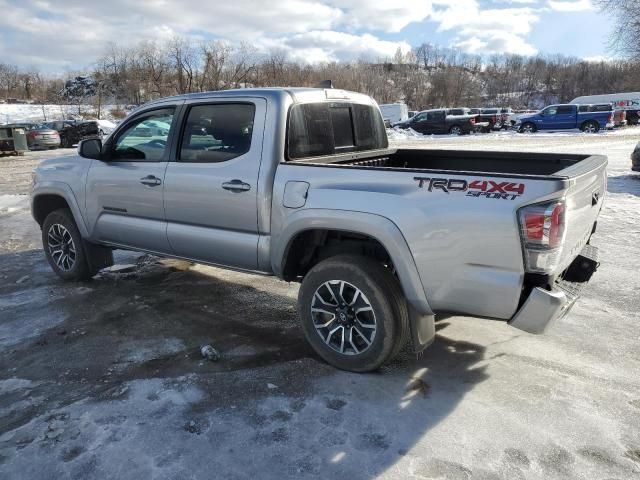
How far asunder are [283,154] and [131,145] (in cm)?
185

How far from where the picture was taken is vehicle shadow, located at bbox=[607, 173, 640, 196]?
424 inches

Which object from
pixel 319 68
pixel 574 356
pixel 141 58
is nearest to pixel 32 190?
pixel 574 356

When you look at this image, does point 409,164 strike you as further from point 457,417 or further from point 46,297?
point 46,297

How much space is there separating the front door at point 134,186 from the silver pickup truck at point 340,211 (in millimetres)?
17

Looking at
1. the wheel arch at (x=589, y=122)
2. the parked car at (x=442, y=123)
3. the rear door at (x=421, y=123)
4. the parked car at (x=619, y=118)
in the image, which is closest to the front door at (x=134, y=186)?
the parked car at (x=442, y=123)

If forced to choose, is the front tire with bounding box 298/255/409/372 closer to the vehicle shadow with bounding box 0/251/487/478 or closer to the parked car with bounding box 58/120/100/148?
the vehicle shadow with bounding box 0/251/487/478

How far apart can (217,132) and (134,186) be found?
1049 mm

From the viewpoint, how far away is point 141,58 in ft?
193

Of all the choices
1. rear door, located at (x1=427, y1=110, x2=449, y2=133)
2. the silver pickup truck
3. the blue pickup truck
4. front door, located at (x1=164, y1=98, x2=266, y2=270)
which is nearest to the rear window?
the silver pickup truck

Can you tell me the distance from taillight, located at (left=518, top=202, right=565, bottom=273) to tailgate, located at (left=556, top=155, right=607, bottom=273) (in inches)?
4.1

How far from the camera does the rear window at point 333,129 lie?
3.96 metres

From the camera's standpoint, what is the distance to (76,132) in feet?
91.0

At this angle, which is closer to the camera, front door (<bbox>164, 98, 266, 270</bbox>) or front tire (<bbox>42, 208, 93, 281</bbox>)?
front door (<bbox>164, 98, 266, 270</bbox>)

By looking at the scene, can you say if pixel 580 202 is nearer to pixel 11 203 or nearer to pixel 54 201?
pixel 54 201
